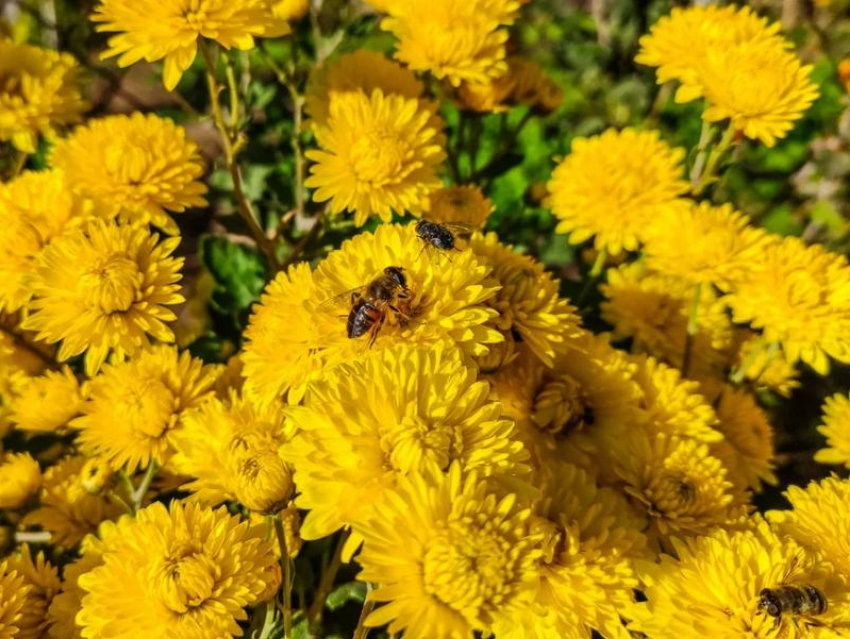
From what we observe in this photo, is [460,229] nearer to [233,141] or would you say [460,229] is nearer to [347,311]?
[347,311]

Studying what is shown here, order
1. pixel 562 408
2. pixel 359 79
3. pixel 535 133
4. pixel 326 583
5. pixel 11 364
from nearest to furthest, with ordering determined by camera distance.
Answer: pixel 326 583 → pixel 562 408 → pixel 11 364 → pixel 359 79 → pixel 535 133

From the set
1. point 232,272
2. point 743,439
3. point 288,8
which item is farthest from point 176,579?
point 288,8

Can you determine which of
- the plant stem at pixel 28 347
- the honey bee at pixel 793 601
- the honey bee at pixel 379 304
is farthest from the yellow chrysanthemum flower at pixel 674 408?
the plant stem at pixel 28 347

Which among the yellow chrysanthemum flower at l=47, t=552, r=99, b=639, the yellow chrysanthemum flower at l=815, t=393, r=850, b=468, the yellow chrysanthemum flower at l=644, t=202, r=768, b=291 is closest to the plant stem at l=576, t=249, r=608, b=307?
the yellow chrysanthemum flower at l=644, t=202, r=768, b=291

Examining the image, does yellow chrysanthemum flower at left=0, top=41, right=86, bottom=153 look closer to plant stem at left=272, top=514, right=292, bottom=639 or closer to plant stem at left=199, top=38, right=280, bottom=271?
plant stem at left=199, top=38, right=280, bottom=271

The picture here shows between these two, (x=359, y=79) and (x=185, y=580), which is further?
(x=359, y=79)

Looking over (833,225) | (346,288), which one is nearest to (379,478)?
(346,288)
